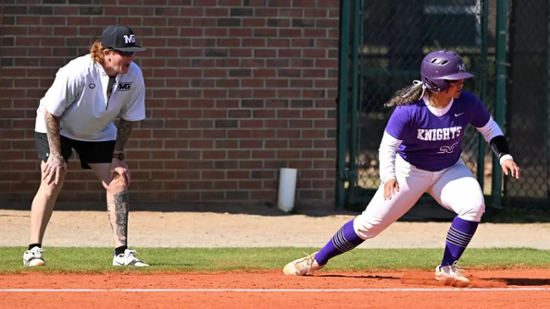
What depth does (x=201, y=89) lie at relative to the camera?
1217 centimetres

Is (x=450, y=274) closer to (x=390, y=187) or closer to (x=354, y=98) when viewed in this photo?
(x=390, y=187)

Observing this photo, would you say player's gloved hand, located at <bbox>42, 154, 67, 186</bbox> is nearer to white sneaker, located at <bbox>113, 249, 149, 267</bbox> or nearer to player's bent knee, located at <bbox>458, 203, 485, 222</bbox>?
white sneaker, located at <bbox>113, 249, 149, 267</bbox>

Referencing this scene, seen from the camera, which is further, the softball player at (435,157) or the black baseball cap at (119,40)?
the black baseball cap at (119,40)

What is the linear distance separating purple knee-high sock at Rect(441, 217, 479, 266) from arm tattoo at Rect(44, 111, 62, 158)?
298 cm

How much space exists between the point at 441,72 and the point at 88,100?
105 inches

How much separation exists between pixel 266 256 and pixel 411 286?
202cm

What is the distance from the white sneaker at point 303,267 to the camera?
777 centimetres

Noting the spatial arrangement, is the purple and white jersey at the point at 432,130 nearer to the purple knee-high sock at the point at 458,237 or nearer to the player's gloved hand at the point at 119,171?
the purple knee-high sock at the point at 458,237

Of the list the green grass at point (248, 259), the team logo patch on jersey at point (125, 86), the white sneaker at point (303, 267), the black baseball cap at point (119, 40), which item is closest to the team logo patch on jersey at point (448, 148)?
the white sneaker at point (303, 267)

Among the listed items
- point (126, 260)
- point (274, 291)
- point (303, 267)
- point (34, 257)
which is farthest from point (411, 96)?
point (34, 257)

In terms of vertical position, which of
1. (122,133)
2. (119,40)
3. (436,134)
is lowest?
(122,133)

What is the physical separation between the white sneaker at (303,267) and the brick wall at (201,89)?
4.53m

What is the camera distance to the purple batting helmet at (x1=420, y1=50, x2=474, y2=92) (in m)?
7.10
